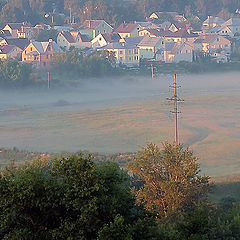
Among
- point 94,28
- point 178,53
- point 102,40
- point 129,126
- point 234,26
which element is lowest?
point 129,126

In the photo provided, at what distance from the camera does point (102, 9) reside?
6850cm

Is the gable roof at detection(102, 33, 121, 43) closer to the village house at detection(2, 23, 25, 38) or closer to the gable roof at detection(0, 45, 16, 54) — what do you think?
the gable roof at detection(0, 45, 16, 54)

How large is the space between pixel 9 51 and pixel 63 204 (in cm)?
3799

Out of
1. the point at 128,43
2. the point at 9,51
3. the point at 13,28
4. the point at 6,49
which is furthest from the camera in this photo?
the point at 13,28

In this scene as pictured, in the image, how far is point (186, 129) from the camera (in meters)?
24.8

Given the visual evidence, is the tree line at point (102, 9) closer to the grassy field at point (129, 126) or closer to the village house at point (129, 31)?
the village house at point (129, 31)

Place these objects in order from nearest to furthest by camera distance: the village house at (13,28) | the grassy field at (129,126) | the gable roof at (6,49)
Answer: the grassy field at (129,126) < the gable roof at (6,49) < the village house at (13,28)

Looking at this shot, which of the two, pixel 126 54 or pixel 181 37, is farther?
pixel 181 37

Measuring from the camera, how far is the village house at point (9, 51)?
42.9m

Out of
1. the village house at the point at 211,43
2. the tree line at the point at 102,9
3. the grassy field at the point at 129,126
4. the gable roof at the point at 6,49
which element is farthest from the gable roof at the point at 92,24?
the grassy field at the point at 129,126

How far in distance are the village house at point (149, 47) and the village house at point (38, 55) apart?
24.7ft

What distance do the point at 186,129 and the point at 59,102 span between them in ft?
34.3

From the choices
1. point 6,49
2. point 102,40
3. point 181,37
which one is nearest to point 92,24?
point 102,40

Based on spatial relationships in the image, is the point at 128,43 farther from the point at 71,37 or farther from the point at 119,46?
the point at 71,37
